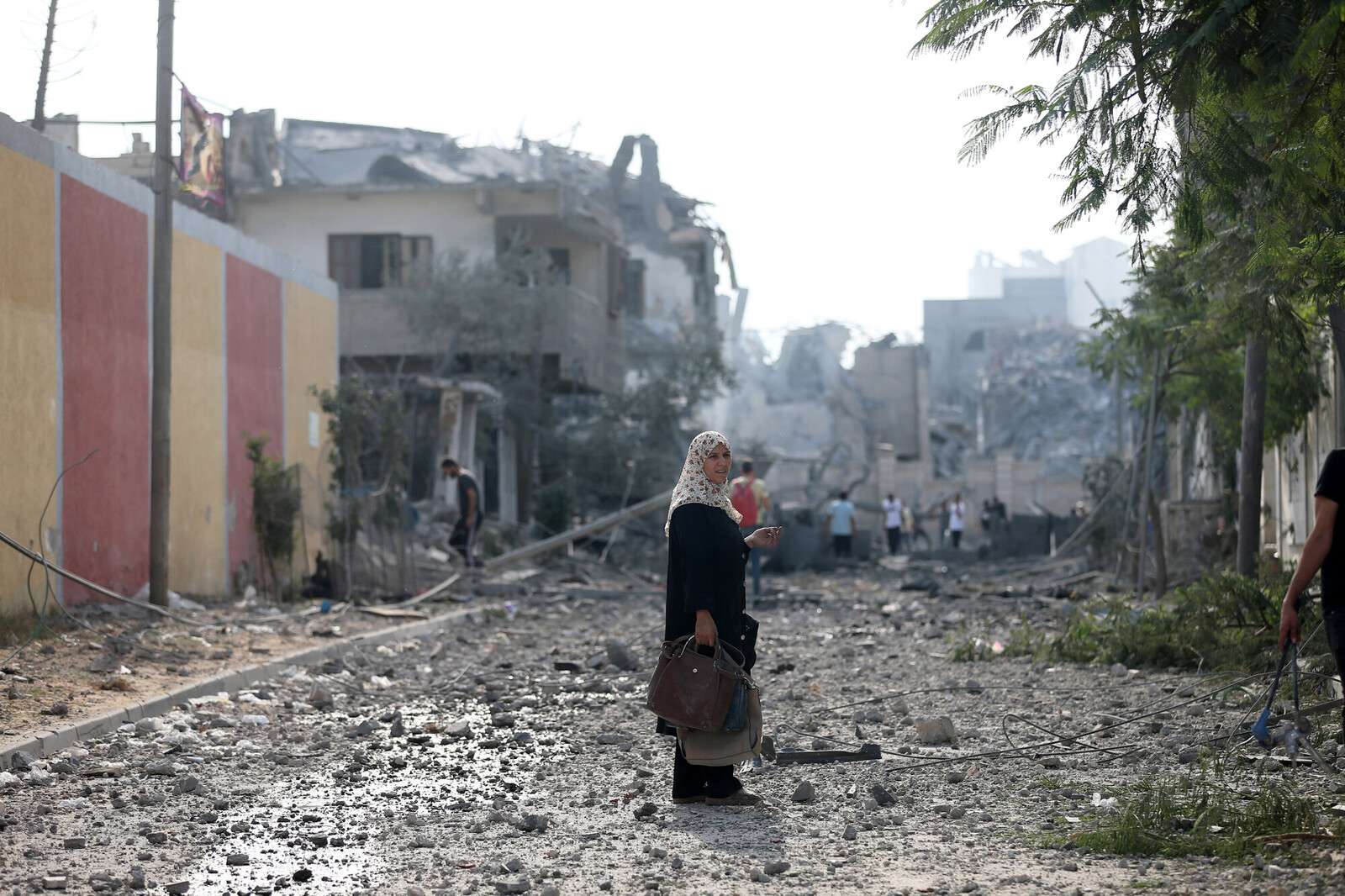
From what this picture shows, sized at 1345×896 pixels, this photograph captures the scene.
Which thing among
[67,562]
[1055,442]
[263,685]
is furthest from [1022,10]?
[1055,442]

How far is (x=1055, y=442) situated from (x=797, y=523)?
29373mm

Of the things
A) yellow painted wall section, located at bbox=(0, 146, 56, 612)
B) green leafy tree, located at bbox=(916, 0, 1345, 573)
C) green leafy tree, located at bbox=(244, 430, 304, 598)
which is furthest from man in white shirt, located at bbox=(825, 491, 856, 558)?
green leafy tree, located at bbox=(916, 0, 1345, 573)

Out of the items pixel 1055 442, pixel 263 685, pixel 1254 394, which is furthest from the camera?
pixel 1055 442

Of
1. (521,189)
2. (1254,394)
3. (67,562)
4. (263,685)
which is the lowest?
(263,685)

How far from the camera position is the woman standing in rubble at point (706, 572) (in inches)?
219

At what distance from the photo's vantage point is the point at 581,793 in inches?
233

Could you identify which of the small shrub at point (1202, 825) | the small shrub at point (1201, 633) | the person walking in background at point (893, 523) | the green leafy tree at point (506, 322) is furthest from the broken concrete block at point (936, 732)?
the person walking in background at point (893, 523)

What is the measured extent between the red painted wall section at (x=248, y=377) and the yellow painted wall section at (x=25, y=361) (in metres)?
3.96

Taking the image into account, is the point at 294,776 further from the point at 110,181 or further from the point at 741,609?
the point at 110,181

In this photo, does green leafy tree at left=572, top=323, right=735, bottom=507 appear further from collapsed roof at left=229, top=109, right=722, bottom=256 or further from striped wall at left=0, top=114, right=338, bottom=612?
striped wall at left=0, top=114, right=338, bottom=612

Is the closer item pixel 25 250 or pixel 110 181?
pixel 25 250

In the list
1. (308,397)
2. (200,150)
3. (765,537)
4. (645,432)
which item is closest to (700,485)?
(765,537)

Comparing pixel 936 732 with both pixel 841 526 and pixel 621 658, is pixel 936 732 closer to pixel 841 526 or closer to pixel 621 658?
pixel 621 658

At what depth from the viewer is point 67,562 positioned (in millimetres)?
11062
